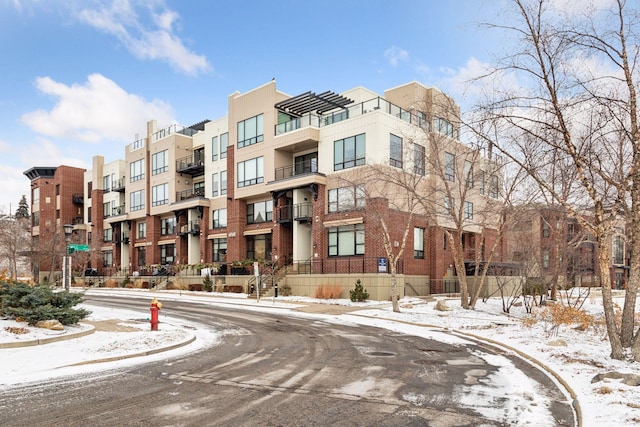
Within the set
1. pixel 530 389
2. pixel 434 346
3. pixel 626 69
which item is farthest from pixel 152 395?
pixel 626 69

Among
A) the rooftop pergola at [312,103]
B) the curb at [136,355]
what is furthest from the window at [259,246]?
the curb at [136,355]

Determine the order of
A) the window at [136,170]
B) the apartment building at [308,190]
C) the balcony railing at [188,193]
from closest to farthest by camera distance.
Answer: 1. the apartment building at [308,190]
2. the balcony railing at [188,193]
3. the window at [136,170]

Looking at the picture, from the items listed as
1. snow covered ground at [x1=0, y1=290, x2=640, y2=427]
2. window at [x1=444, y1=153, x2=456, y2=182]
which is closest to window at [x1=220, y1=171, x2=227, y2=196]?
window at [x1=444, y1=153, x2=456, y2=182]

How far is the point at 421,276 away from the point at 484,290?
560cm

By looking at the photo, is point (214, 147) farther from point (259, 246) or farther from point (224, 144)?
point (259, 246)

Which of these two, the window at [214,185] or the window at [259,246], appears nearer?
the window at [259,246]

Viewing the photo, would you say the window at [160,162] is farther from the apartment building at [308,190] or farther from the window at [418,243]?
the window at [418,243]

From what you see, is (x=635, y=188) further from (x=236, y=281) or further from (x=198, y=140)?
(x=198, y=140)

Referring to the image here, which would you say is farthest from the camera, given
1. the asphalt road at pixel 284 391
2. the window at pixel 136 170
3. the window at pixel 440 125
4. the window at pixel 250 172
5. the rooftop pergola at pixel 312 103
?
the window at pixel 136 170

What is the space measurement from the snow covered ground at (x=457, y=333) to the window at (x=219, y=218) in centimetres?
2193

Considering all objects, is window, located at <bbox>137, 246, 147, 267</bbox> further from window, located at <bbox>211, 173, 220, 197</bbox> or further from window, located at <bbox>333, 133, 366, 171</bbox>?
window, located at <bbox>333, 133, 366, 171</bbox>

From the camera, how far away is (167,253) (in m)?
52.5

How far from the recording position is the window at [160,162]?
51978mm

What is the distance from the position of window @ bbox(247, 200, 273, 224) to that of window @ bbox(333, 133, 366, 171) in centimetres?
833
